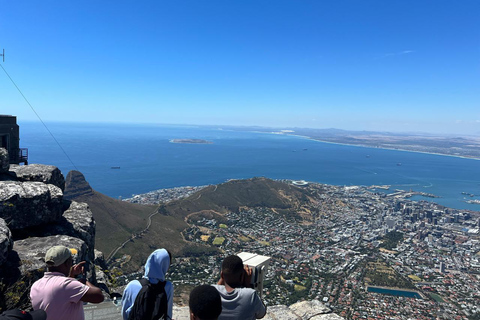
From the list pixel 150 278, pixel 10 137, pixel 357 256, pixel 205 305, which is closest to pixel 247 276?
pixel 205 305

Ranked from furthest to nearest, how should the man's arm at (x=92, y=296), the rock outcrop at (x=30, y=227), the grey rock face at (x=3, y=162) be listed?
the grey rock face at (x=3, y=162) < the rock outcrop at (x=30, y=227) < the man's arm at (x=92, y=296)

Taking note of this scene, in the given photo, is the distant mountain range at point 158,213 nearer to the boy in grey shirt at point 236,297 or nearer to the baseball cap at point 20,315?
the baseball cap at point 20,315

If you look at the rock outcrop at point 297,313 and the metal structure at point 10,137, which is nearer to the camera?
the rock outcrop at point 297,313

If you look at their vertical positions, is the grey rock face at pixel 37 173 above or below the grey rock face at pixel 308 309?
above

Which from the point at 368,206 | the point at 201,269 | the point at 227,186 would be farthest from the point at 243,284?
the point at 368,206

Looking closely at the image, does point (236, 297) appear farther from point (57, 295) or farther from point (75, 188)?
point (75, 188)

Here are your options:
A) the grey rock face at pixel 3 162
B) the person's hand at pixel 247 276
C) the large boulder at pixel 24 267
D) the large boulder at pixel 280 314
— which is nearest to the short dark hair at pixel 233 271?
the person's hand at pixel 247 276
